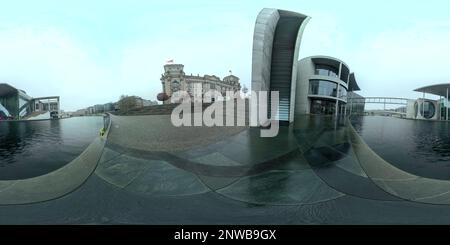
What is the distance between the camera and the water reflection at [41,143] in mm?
4801

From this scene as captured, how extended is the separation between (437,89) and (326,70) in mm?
15472

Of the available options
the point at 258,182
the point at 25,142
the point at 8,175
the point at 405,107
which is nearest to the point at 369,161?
the point at 258,182

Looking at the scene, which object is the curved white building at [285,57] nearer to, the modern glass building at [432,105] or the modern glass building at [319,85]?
the modern glass building at [319,85]

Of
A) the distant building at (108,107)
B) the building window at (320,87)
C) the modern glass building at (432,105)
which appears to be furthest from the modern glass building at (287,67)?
the modern glass building at (432,105)

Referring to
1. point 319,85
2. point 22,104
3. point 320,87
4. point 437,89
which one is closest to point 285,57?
point 319,85

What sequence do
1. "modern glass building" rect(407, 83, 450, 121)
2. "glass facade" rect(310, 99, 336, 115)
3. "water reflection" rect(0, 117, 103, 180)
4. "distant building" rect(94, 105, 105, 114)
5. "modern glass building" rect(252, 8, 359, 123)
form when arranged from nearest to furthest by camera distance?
"water reflection" rect(0, 117, 103, 180), "distant building" rect(94, 105, 105, 114), "modern glass building" rect(252, 8, 359, 123), "glass facade" rect(310, 99, 336, 115), "modern glass building" rect(407, 83, 450, 121)

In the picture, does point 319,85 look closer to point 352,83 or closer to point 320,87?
point 320,87

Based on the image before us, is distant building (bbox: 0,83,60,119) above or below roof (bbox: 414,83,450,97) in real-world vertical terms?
below

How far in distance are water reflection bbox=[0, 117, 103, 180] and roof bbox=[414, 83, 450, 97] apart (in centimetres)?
3671

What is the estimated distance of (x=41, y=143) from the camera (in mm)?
6145

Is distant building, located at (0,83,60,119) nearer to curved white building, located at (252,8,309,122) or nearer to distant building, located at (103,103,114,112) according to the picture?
distant building, located at (103,103,114,112)

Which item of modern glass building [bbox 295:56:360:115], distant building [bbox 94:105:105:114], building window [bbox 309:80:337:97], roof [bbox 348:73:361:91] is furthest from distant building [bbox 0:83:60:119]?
roof [bbox 348:73:361:91]

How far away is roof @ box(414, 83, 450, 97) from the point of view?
25.5 metres

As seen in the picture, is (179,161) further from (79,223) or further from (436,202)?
(436,202)
